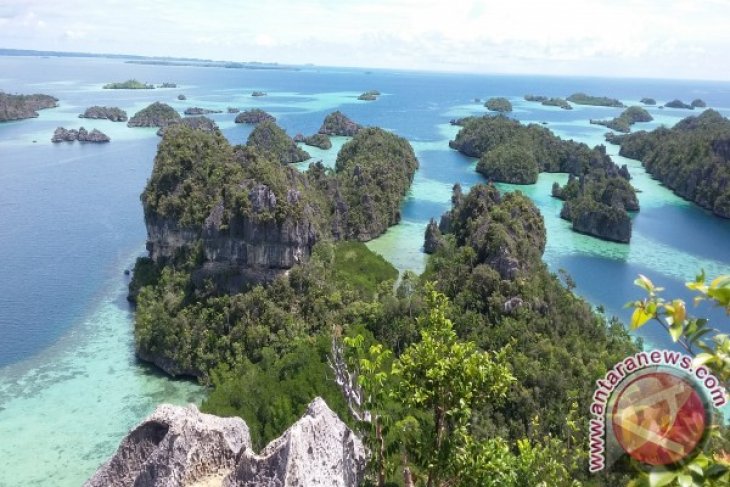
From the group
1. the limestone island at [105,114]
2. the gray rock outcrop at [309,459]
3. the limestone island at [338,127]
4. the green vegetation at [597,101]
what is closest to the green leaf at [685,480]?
the gray rock outcrop at [309,459]

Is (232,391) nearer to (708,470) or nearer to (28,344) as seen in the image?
(28,344)

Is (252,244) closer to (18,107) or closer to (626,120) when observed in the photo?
(18,107)

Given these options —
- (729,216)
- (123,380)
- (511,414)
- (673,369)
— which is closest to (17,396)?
(123,380)

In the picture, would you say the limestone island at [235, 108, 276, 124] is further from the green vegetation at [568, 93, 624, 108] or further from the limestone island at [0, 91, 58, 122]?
the green vegetation at [568, 93, 624, 108]

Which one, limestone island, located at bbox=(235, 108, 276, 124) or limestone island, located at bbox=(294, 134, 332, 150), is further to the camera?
limestone island, located at bbox=(235, 108, 276, 124)

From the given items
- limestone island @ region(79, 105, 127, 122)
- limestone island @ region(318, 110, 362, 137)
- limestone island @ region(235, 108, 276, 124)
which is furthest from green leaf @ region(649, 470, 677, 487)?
limestone island @ region(79, 105, 127, 122)

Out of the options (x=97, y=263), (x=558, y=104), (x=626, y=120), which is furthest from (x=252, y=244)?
(x=558, y=104)

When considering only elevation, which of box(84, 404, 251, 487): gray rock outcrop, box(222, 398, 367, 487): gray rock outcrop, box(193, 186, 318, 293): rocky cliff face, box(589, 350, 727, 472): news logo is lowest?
box(193, 186, 318, 293): rocky cliff face
